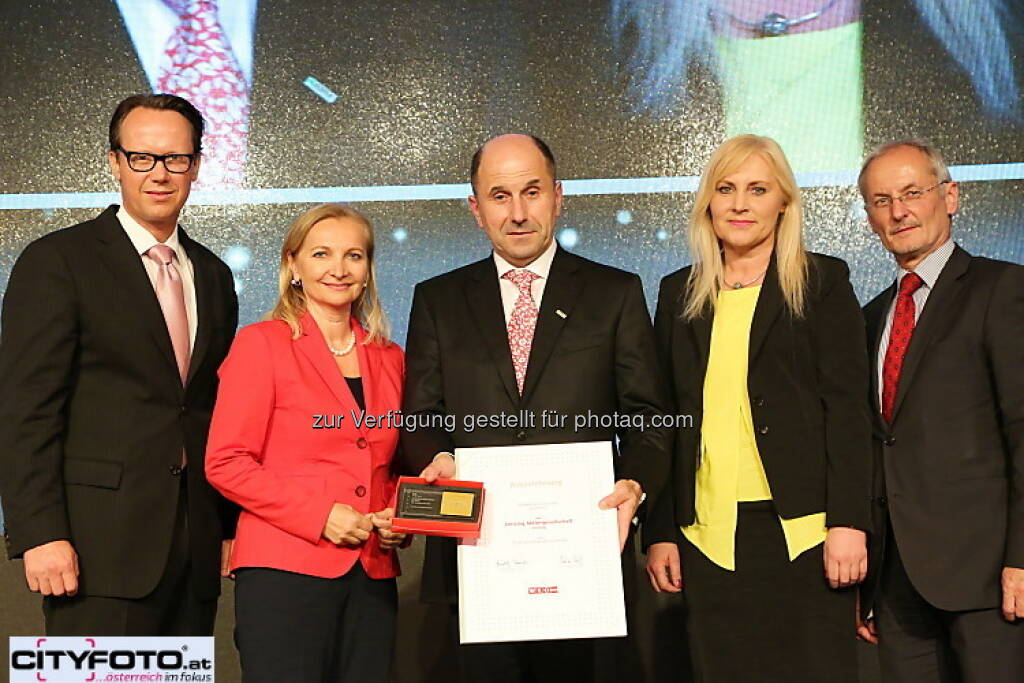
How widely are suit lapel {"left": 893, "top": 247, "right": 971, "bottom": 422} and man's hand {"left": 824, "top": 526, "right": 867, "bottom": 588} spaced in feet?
1.29

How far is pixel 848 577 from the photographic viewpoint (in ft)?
7.97

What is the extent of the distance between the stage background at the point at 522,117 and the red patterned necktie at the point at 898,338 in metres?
1.14

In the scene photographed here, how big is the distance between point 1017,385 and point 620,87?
6.57 ft

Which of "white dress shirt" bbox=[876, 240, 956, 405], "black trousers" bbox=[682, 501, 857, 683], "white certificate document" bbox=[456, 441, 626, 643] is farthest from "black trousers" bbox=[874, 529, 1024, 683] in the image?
"white certificate document" bbox=[456, 441, 626, 643]

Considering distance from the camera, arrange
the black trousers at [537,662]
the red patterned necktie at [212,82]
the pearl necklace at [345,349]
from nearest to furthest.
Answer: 1. the black trousers at [537,662]
2. the pearl necklace at [345,349]
3. the red patterned necktie at [212,82]

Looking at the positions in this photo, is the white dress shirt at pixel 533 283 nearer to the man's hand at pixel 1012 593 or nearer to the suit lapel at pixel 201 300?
the suit lapel at pixel 201 300

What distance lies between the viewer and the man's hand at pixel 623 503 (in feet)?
7.65

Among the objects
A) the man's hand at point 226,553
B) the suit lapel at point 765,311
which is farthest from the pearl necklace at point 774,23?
the man's hand at point 226,553

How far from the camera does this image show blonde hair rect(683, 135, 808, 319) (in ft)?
8.43

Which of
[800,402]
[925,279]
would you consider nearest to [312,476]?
[800,402]

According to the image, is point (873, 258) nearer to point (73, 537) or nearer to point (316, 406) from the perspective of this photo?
point (316, 406)

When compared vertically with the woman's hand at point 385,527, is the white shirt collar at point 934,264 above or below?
above

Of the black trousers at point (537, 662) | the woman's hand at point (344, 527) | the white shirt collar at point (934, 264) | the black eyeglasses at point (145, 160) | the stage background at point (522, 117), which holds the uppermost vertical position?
the stage background at point (522, 117)

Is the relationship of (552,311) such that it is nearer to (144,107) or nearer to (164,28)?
(144,107)
